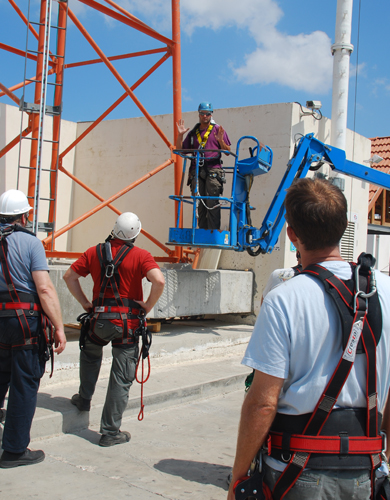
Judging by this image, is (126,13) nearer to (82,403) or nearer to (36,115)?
(36,115)

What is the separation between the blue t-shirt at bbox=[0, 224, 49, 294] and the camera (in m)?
3.84

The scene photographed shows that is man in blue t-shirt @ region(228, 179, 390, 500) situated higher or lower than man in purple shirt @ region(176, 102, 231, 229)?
lower

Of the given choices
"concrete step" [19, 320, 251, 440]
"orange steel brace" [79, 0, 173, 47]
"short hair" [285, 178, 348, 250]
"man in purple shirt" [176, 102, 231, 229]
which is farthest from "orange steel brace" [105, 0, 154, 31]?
"short hair" [285, 178, 348, 250]

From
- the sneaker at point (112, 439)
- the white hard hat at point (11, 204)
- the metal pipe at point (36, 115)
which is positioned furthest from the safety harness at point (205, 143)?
the sneaker at point (112, 439)

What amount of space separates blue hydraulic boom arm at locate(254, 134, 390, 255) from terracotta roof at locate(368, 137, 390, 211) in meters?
7.27

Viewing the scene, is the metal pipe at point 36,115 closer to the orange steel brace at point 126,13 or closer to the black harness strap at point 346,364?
the orange steel brace at point 126,13

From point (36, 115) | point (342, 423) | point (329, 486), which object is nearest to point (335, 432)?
point (342, 423)

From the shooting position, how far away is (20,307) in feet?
12.6

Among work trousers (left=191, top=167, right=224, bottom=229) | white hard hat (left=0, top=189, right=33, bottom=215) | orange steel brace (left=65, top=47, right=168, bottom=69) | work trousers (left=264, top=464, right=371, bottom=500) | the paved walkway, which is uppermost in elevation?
orange steel brace (left=65, top=47, right=168, bottom=69)

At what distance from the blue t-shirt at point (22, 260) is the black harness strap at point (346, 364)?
259 centimetres

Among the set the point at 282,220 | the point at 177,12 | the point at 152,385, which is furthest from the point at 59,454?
the point at 177,12

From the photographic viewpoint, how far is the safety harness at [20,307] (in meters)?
3.82

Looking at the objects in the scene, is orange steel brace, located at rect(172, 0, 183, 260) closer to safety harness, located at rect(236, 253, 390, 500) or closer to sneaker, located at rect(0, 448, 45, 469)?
sneaker, located at rect(0, 448, 45, 469)

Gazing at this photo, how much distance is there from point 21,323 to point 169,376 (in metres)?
3.08
